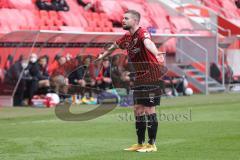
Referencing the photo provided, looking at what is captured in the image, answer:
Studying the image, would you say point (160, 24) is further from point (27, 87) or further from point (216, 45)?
point (27, 87)

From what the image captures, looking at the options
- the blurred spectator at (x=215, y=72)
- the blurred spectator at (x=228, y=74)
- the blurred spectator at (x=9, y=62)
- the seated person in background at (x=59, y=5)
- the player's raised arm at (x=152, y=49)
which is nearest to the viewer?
the player's raised arm at (x=152, y=49)

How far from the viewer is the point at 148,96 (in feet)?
34.9

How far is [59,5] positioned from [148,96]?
1894cm

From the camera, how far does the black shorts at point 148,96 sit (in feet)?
34.8

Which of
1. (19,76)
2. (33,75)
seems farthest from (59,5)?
(19,76)

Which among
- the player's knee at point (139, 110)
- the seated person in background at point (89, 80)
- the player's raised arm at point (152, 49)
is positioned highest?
the player's raised arm at point (152, 49)

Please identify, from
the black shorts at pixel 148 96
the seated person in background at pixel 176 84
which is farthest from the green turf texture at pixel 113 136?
the seated person in background at pixel 176 84

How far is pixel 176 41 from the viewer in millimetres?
32438

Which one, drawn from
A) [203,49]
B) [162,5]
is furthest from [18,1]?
[162,5]

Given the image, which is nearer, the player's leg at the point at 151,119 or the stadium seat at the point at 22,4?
the player's leg at the point at 151,119

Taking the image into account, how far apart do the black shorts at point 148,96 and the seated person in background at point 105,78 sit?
42.4 feet

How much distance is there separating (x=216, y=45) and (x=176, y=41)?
2.01 meters

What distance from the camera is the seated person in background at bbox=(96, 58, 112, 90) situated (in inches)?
941

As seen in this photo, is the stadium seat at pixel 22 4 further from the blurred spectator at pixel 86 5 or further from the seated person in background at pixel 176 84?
the seated person in background at pixel 176 84
